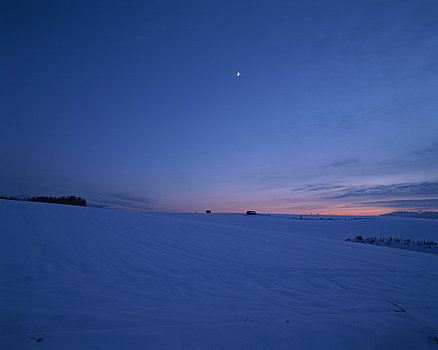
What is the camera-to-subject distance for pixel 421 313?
293 centimetres

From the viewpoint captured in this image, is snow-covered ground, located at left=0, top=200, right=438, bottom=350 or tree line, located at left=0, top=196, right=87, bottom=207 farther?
tree line, located at left=0, top=196, right=87, bottom=207

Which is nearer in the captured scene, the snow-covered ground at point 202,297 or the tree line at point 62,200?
the snow-covered ground at point 202,297

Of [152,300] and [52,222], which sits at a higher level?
[52,222]

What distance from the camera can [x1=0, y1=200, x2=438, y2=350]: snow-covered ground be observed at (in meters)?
2.11

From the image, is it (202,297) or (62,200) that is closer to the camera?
(202,297)

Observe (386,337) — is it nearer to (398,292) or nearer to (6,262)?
(398,292)

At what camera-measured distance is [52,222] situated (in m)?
8.31

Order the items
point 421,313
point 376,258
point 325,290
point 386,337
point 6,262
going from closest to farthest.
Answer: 1. point 386,337
2. point 421,313
3. point 325,290
4. point 6,262
5. point 376,258

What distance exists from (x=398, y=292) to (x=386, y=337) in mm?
1986

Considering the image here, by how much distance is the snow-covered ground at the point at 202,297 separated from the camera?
6.93ft

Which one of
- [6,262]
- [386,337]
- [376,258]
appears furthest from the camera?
[376,258]

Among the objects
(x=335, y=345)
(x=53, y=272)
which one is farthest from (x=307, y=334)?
(x=53, y=272)

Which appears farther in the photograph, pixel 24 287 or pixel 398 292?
pixel 398 292

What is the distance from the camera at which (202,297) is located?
321cm
